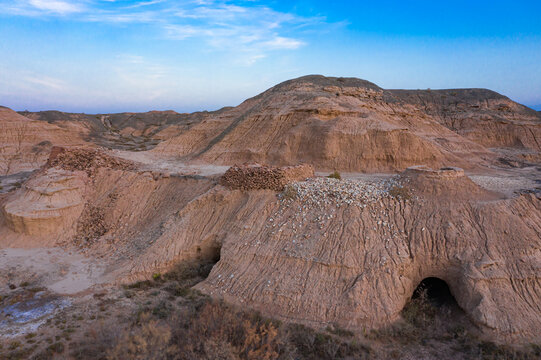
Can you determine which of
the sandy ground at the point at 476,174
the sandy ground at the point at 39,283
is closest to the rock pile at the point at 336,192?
the sandy ground at the point at 476,174

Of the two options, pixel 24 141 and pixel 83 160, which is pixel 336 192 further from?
pixel 24 141

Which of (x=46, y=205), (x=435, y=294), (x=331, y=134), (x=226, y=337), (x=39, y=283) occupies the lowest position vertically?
(x=39, y=283)

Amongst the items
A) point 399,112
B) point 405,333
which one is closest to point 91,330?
point 405,333

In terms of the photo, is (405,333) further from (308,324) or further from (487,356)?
(308,324)

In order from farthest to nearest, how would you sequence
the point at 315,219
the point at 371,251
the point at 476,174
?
the point at 476,174 → the point at 315,219 → the point at 371,251

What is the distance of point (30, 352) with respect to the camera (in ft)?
24.0

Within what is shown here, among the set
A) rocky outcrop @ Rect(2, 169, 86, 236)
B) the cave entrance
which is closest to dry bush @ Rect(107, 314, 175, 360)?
the cave entrance

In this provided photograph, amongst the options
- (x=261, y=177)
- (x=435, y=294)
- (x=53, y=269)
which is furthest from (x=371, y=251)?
(x=53, y=269)

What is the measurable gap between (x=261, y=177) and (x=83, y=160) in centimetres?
1065

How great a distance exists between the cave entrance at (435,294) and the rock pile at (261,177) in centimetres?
607

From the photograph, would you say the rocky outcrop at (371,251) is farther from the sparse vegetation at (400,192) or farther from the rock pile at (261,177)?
the rock pile at (261,177)

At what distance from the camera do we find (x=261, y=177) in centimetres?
1278

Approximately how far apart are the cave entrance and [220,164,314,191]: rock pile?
19.9 ft

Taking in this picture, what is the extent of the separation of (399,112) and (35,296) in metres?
23.2
